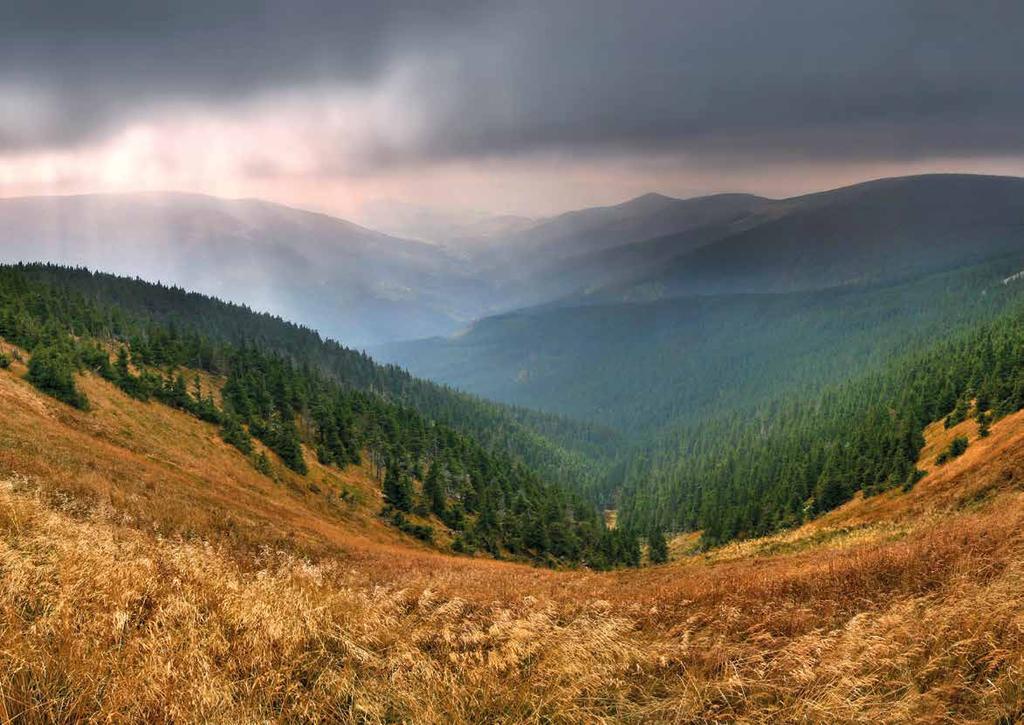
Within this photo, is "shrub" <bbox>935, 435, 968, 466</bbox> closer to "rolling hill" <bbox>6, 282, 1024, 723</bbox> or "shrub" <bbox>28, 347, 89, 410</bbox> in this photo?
"rolling hill" <bbox>6, 282, 1024, 723</bbox>

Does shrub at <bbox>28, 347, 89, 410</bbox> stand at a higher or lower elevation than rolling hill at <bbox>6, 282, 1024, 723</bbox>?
higher

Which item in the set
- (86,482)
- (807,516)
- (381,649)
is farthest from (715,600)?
(807,516)

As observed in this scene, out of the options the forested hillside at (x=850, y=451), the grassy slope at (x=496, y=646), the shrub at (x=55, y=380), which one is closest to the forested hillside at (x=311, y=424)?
the shrub at (x=55, y=380)

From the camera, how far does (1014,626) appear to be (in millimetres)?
5902

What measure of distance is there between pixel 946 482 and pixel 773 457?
122m

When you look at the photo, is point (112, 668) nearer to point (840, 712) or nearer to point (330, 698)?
point (330, 698)

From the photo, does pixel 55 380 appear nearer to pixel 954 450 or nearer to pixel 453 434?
pixel 453 434

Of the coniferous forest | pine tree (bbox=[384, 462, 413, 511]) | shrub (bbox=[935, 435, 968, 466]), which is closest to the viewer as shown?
shrub (bbox=[935, 435, 968, 466])

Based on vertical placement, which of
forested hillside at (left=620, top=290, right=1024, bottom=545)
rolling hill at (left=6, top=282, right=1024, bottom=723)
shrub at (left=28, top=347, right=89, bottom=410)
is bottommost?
forested hillside at (left=620, top=290, right=1024, bottom=545)

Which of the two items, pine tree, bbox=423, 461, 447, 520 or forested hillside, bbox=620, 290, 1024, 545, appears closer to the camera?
forested hillside, bbox=620, 290, 1024, 545

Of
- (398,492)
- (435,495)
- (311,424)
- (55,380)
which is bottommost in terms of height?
(435,495)

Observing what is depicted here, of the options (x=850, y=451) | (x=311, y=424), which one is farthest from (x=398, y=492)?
(x=850, y=451)

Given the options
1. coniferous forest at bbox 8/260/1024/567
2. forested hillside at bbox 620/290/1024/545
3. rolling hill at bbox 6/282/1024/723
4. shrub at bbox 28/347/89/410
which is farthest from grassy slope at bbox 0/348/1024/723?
forested hillside at bbox 620/290/1024/545

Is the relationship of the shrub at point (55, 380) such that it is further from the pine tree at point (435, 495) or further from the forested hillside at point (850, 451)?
the forested hillside at point (850, 451)
